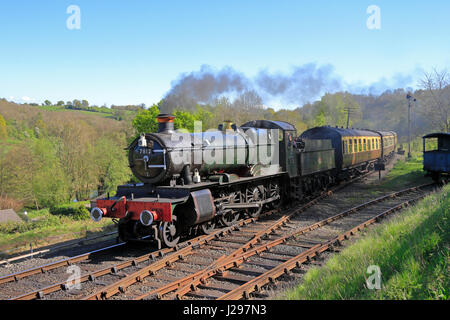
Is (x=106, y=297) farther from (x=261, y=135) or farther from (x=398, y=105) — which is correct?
(x=398, y=105)

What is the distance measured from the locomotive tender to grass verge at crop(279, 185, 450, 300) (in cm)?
359

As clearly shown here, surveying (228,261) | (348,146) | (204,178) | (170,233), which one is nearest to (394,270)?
(228,261)

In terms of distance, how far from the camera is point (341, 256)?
678 centimetres

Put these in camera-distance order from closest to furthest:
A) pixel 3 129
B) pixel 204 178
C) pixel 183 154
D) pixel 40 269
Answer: pixel 40 269 → pixel 183 154 → pixel 204 178 → pixel 3 129

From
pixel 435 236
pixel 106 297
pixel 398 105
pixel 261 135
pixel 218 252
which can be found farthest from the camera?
pixel 398 105

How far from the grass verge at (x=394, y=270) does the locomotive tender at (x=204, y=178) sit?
3589 millimetres

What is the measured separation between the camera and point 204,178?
9.67 meters

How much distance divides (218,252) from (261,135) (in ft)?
16.6

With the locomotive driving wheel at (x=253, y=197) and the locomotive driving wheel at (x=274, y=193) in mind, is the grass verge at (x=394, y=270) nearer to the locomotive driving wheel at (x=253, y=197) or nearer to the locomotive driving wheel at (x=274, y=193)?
the locomotive driving wheel at (x=253, y=197)

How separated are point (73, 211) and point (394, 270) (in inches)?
1273

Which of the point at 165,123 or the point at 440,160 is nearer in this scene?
the point at 165,123

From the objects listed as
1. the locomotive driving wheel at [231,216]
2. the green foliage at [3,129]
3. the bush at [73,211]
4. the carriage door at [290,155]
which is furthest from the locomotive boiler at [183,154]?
the green foliage at [3,129]

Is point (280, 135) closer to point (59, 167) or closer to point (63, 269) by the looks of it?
point (63, 269)

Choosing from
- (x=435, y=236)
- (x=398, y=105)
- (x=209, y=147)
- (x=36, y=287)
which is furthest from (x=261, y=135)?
(x=398, y=105)
